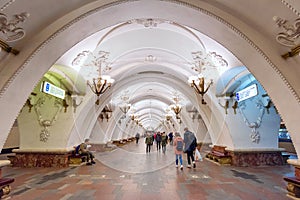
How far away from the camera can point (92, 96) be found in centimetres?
764

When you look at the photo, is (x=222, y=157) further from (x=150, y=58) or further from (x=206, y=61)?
(x=150, y=58)

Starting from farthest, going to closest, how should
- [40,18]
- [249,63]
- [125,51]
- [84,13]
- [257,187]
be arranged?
[125,51] → [257,187] → [249,63] → [84,13] → [40,18]

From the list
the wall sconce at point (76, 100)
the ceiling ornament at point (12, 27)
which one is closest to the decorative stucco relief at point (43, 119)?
the wall sconce at point (76, 100)

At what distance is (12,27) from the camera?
2320mm

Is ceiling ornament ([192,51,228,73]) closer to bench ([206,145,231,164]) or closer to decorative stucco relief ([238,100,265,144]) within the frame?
decorative stucco relief ([238,100,265,144])

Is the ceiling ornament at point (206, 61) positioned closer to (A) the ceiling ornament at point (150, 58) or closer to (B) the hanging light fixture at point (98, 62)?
(A) the ceiling ornament at point (150, 58)

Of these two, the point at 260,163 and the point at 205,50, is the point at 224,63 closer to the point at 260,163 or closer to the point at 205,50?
the point at 205,50

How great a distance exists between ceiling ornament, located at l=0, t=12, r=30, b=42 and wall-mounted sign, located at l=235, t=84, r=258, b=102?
5.66m

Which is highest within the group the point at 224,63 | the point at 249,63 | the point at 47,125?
the point at 224,63

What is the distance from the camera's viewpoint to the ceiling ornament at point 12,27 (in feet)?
7.23

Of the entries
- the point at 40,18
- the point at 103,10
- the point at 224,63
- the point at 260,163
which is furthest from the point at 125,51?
the point at 260,163

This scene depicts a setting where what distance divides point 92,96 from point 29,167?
10.8 ft

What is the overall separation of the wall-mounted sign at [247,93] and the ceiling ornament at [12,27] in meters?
5.66

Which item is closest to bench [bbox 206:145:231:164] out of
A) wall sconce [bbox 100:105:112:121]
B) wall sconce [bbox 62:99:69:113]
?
wall sconce [bbox 62:99:69:113]
